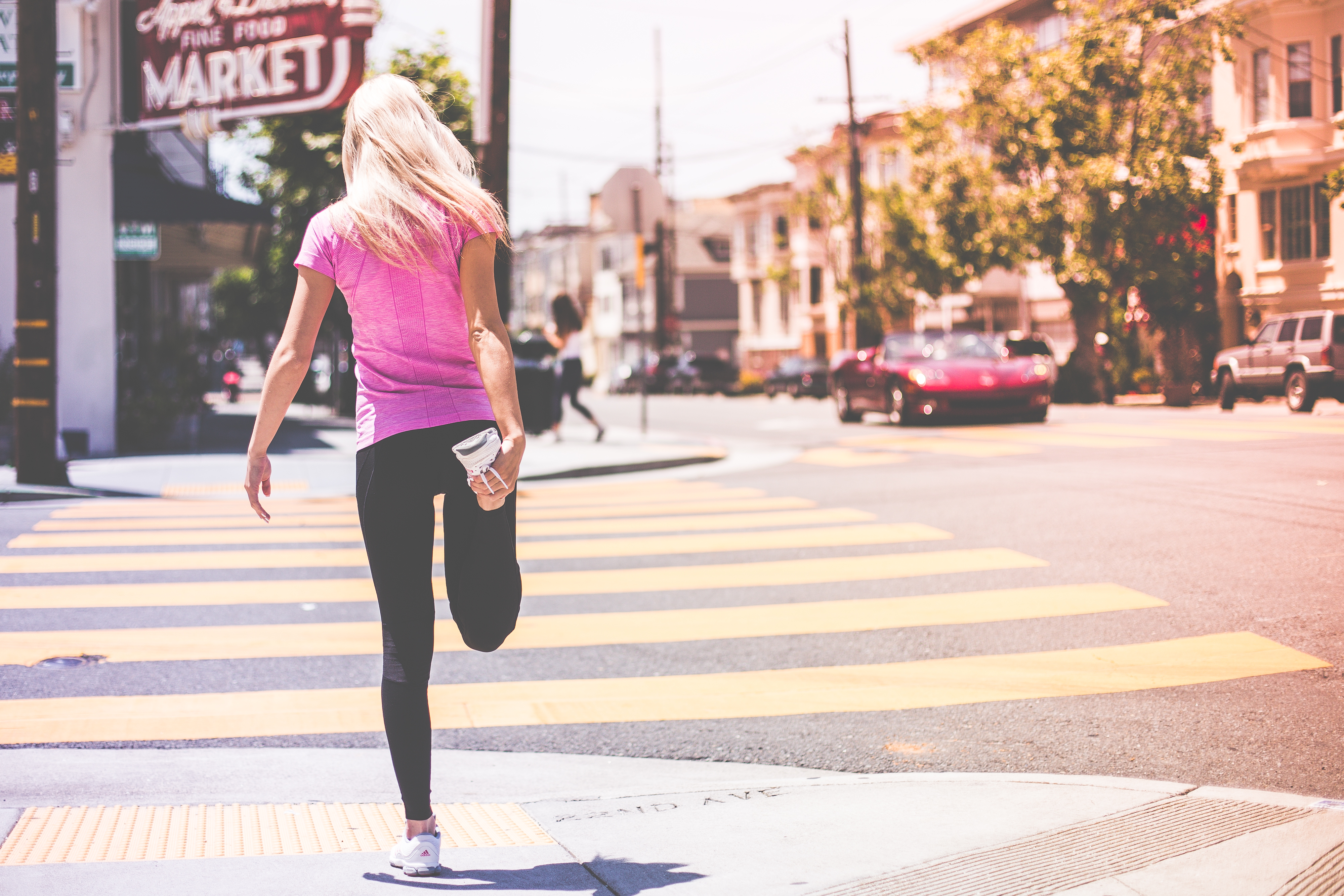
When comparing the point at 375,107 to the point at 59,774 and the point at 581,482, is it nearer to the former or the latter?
the point at 59,774

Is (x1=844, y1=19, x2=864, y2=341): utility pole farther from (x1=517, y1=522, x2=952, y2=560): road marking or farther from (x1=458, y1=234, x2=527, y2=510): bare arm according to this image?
(x1=458, y1=234, x2=527, y2=510): bare arm

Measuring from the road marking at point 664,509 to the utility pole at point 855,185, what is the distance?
28.3 metres

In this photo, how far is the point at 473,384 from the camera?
3281 mm

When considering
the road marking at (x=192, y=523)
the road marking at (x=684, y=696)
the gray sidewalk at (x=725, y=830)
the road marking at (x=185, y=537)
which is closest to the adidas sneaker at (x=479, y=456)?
the gray sidewalk at (x=725, y=830)

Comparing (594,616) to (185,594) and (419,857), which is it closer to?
(185,594)

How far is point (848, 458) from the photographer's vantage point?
14508 millimetres

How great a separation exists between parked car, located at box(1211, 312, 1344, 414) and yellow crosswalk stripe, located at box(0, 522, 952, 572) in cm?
1340

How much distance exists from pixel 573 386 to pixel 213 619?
1083cm

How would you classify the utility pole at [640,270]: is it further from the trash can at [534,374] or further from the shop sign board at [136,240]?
the shop sign board at [136,240]

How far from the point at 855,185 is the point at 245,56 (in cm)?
2578

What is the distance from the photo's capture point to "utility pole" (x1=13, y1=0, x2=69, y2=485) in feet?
36.4

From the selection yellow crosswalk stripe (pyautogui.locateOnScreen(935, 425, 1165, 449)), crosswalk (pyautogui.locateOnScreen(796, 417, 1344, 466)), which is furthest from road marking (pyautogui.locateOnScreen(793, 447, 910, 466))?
yellow crosswalk stripe (pyautogui.locateOnScreen(935, 425, 1165, 449))

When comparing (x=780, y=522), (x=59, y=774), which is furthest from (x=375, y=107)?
(x=780, y=522)

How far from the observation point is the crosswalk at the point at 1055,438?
13992mm
